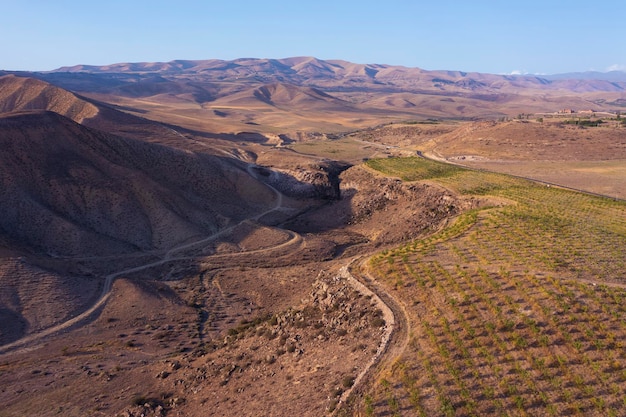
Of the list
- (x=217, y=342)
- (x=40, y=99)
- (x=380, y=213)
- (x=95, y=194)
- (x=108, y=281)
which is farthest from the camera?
(x=40, y=99)

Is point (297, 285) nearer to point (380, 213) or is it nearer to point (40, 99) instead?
point (380, 213)

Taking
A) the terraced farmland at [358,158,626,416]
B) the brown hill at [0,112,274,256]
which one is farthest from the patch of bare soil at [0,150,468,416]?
the brown hill at [0,112,274,256]

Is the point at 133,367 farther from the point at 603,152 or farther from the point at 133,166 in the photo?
the point at 603,152

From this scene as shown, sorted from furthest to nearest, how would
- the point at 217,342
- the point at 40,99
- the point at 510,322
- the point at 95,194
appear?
the point at 40,99, the point at 95,194, the point at 217,342, the point at 510,322

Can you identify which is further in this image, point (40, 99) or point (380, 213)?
point (40, 99)

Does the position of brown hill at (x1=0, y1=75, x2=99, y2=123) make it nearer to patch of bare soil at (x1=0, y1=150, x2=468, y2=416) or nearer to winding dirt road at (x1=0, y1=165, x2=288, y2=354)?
winding dirt road at (x1=0, y1=165, x2=288, y2=354)

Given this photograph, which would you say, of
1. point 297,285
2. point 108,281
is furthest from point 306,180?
point 108,281

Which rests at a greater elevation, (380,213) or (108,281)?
(380,213)
